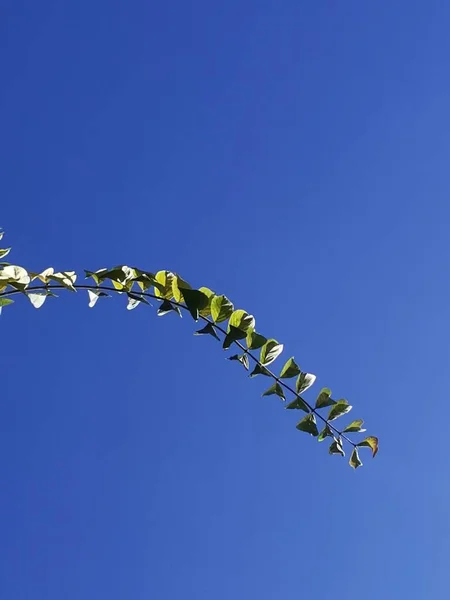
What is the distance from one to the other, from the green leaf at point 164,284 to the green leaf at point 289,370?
295 mm

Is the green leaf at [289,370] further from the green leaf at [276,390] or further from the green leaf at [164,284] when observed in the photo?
the green leaf at [164,284]

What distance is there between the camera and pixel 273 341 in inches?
56.2

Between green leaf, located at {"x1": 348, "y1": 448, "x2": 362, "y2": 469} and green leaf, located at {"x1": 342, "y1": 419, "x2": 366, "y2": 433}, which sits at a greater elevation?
green leaf, located at {"x1": 342, "y1": 419, "x2": 366, "y2": 433}

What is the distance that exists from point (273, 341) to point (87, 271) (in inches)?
16.4

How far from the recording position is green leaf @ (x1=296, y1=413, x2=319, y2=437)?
1405 mm

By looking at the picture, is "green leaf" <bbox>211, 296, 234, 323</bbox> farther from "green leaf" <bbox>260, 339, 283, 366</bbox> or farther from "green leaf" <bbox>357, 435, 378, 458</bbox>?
"green leaf" <bbox>357, 435, 378, 458</bbox>

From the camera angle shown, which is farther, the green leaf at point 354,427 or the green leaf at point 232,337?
the green leaf at point 354,427

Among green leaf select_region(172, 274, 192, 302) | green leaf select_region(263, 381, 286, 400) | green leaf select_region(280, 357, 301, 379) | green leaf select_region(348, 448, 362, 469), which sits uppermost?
green leaf select_region(172, 274, 192, 302)

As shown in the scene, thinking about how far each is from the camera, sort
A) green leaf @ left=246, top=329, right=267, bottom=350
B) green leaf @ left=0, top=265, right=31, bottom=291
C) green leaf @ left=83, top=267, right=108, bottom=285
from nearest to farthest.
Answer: green leaf @ left=0, top=265, right=31, bottom=291 → green leaf @ left=83, top=267, right=108, bottom=285 → green leaf @ left=246, top=329, right=267, bottom=350

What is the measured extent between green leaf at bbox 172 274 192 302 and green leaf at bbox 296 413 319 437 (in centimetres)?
37

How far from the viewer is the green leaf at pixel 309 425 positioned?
4.61 feet

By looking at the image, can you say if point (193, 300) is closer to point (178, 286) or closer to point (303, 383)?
point (178, 286)

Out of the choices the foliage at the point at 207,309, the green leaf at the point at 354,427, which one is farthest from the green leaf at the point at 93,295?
the green leaf at the point at 354,427

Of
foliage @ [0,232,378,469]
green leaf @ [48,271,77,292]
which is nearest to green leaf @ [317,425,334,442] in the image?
foliage @ [0,232,378,469]
